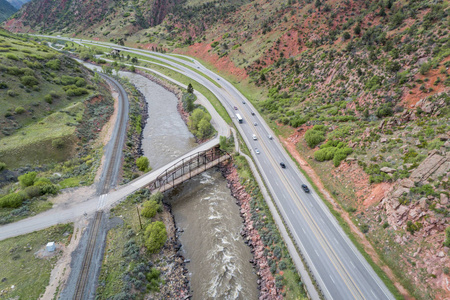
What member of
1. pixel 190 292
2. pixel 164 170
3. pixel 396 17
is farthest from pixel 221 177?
pixel 396 17

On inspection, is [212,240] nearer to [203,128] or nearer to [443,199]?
[203,128]

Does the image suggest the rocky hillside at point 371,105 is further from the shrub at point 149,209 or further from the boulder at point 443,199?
the shrub at point 149,209

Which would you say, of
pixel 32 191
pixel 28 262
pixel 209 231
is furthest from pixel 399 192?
pixel 32 191

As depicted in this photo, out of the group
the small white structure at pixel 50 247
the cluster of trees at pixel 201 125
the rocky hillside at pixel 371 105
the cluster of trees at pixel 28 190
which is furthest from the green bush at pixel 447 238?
the cluster of trees at pixel 28 190

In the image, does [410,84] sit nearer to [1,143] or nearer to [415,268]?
[415,268]

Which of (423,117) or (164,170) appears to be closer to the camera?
(423,117)

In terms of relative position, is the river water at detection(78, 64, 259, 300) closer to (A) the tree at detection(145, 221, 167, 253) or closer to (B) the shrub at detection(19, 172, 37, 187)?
(A) the tree at detection(145, 221, 167, 253)
